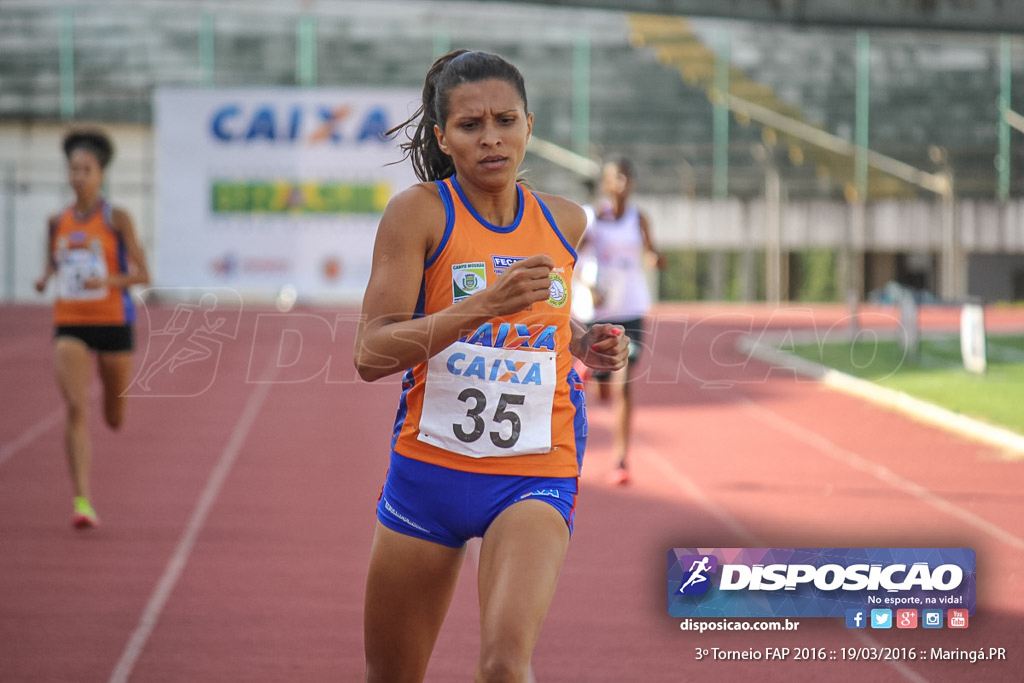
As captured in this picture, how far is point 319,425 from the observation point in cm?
1310

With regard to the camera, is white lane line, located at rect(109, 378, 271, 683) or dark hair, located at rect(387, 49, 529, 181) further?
white lane line, located at rect(109, 378, 271, 683)

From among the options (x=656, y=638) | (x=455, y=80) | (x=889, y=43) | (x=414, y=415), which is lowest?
(x=656, y=638)

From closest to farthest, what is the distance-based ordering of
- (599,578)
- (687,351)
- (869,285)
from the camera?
(599,578), (687,351), (869,285)

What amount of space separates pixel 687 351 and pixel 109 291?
1551cm

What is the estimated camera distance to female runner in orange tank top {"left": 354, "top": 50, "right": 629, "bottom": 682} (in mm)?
3174

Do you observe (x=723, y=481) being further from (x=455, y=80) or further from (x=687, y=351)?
(x=687, y=351)

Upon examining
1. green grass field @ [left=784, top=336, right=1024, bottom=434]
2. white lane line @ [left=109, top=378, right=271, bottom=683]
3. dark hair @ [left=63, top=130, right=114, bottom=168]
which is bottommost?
white lane line @ [left=109, top=378, right=271, bottom=683]

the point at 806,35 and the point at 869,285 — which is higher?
the point at 806,35

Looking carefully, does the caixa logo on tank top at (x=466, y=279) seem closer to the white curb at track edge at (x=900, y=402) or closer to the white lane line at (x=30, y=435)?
the white lane line at (x=30, y=435)

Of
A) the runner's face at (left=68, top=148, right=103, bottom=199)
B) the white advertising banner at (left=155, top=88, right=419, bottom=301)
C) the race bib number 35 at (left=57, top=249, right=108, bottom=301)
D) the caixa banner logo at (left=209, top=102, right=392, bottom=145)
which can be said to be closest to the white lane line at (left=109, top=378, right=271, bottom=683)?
the race bib number 35 at (left=57, top=249, right=108, bottom=301)

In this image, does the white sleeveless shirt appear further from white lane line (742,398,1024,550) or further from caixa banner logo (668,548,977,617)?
caixa banner logo (668,548,977,617)

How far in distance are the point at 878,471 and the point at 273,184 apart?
18456 mm

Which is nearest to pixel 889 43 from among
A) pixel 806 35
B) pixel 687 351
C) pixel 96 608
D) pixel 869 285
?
pixel 806 35

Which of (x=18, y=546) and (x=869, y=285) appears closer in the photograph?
(x=18, y=546)
